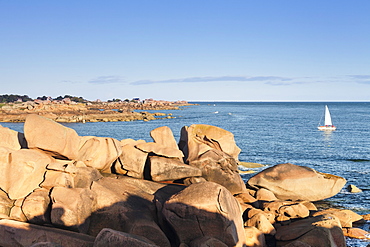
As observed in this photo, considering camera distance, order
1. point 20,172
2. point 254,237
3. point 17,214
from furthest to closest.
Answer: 1. point 20,172
2. point 254,237
3. point 17,214

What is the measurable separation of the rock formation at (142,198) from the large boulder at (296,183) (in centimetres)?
6

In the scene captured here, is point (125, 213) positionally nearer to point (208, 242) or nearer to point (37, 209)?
point (37, 209)

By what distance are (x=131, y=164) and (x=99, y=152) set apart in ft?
A: 6.10

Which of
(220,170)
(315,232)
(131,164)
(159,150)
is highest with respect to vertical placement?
(159,150)

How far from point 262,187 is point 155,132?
7.21 meters

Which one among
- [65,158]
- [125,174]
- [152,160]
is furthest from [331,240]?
[65,158]

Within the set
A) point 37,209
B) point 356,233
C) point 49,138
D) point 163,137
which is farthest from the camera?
point 163,137

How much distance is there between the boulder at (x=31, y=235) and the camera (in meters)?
12.1

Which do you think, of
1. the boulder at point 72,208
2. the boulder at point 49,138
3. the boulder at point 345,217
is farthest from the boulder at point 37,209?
the boulder at point 345,217

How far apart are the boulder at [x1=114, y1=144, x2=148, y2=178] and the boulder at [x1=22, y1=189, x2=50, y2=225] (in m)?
6.05

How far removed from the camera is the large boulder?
71.5 feet

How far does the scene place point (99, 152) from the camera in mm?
19250

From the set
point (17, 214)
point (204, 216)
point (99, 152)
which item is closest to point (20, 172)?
point (17, 214)

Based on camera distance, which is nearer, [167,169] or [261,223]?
[261,223]
